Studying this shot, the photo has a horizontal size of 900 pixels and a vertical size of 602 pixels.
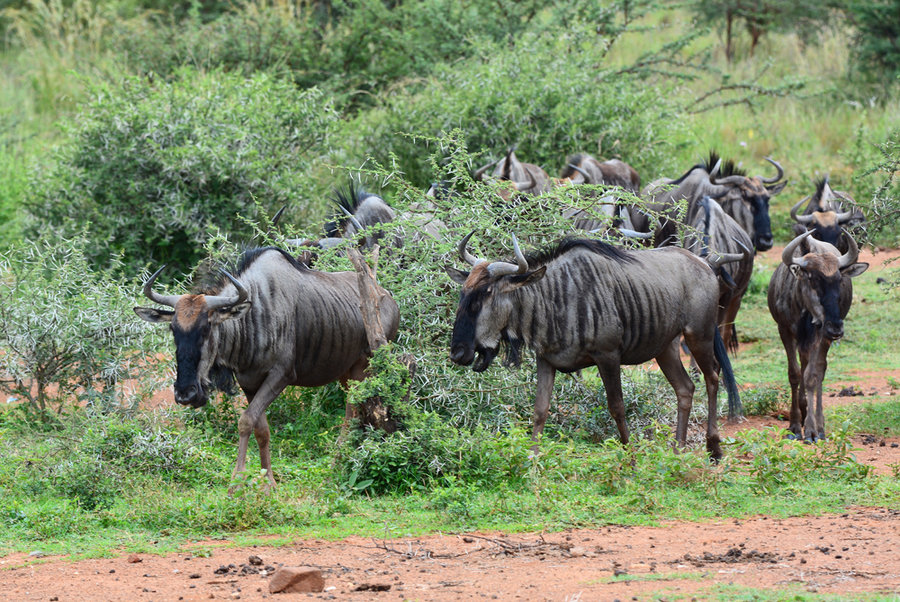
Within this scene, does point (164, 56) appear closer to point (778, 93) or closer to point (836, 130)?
point (778, 93)

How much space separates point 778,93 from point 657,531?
14.0 meters

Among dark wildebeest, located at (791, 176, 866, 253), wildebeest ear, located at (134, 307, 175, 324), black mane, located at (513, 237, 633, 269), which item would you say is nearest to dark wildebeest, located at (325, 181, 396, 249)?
black mane, located at (513, 237, 633, 269)

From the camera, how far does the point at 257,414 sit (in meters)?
6.82

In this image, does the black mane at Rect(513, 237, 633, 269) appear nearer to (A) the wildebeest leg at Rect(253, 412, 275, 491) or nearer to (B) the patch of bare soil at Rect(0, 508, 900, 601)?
(A) the wildebeest leg at Rect(253, 412, 275, 491)

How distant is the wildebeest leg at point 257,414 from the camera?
22.1ft

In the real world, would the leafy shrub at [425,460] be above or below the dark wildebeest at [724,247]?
below

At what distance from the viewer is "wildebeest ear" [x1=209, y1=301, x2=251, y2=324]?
666cm

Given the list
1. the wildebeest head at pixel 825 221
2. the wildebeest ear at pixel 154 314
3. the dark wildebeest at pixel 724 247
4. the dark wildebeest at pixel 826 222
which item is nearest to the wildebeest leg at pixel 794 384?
the dark wildebeest at pixel 724 247

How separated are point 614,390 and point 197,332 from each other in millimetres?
2674

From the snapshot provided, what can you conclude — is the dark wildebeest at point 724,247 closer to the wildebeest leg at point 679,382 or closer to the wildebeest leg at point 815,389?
the wildebeest leg at point 815,389

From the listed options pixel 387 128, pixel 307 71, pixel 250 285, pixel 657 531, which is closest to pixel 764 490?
pixel 657 531

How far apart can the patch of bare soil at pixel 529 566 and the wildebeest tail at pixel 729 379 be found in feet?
9.41

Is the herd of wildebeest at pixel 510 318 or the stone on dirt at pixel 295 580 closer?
the stone on dirt at pixel 295 580

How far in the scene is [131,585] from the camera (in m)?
5.11
